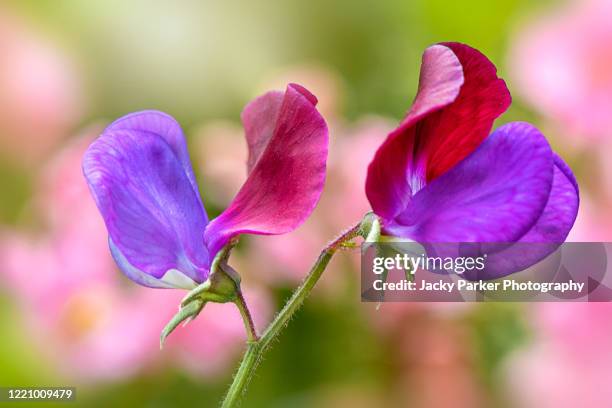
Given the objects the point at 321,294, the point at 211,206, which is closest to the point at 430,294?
the point at 321,294

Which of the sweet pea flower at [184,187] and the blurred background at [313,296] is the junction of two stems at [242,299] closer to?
the sweet pea flower at [184,187]

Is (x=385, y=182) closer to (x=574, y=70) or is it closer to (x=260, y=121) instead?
(x=260, y=121)

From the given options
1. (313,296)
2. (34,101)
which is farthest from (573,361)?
(34,101)

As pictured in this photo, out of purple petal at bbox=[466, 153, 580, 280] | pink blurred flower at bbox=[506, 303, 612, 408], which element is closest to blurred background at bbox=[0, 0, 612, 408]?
pink blurred flower at bbox=[506, 303, 612, 408]

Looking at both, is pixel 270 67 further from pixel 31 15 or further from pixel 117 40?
pixel 31 15

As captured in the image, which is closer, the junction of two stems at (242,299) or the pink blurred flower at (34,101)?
the junction of two stems at (242,299)

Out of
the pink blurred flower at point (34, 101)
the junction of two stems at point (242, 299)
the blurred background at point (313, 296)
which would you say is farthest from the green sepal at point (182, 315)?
the pink blurred flower at point (34, 101)

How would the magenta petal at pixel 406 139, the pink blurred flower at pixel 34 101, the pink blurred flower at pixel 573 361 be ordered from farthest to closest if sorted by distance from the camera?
the pink blurred flower at pixel 34 101 < the pink blurred flower at pixel 573 361 < the magenta petal at pixel 406 139
